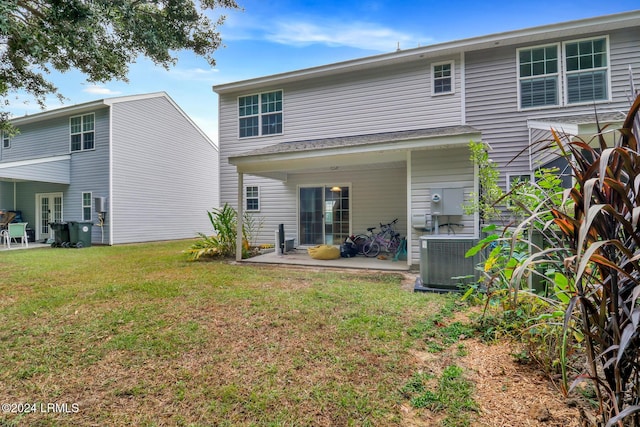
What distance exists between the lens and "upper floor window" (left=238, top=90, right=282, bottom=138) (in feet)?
32.5

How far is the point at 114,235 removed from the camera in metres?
12.1

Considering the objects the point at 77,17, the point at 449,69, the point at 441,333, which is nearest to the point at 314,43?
the point at 449,69

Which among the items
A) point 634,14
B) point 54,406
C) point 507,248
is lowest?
point 54,406

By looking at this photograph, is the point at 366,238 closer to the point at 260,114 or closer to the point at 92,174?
the point at 260,114

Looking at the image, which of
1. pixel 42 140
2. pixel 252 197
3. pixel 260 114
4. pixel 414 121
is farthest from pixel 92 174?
pixel 414 121

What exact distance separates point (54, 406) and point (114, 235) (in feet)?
39.3

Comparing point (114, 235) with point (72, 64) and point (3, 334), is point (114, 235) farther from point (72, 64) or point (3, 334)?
point (3, 334)

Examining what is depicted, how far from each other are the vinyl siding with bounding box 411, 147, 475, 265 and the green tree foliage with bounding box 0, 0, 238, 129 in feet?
20.1

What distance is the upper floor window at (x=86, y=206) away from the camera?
12.7m

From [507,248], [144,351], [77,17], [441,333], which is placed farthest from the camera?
[77,17]

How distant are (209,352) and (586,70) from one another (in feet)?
32.0

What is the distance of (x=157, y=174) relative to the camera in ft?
46.0

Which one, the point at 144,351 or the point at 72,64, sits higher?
the point at 72,64

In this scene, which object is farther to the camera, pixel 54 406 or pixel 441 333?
pixel 441 333
